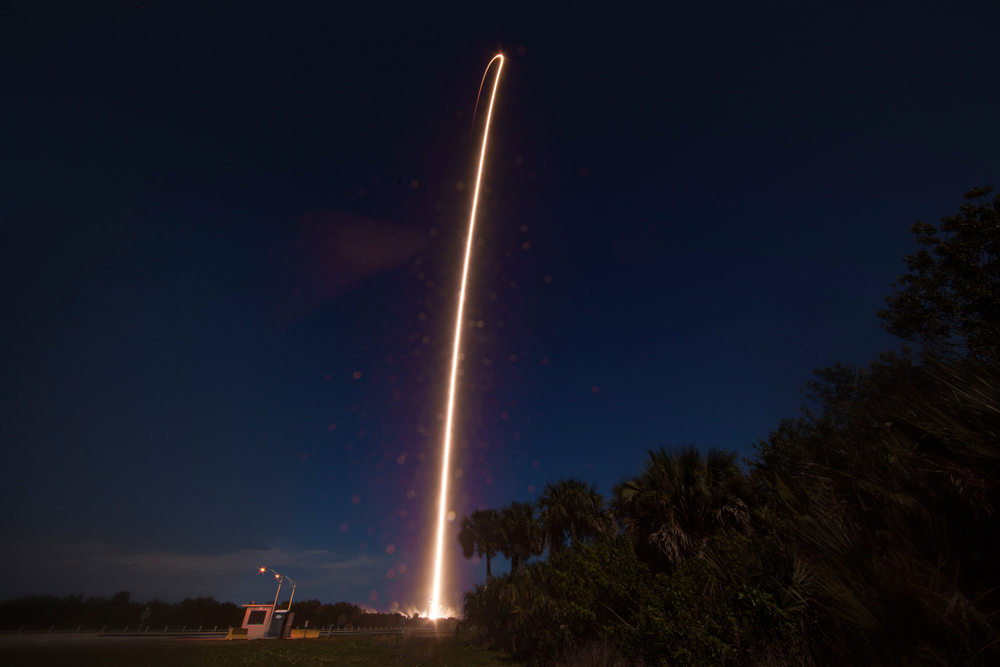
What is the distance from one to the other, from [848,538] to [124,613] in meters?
93.9

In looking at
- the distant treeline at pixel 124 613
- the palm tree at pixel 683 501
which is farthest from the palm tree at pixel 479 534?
the distant treeline at pixel 124 613

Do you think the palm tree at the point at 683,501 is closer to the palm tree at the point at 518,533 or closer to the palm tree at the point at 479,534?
the palm tree at the point at 518,533

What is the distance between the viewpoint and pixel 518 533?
29953mm

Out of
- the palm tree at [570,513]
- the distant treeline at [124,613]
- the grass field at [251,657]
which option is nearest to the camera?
the grass field at [251,657]

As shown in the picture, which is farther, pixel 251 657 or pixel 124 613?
pixel 124 613

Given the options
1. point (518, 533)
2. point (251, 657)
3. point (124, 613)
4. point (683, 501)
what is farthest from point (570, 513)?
point (124, 613)

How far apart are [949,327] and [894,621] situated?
1805 cm

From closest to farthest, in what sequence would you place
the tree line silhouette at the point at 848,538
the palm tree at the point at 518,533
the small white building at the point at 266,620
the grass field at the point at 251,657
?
1. the tree line silhouette at the point at 848,538
2. the grass field at the point at 251,657
3. the palm tree at the point at 518,533
4. the small white building at the point at 266,620

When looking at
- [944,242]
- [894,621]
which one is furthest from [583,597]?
[944,242]

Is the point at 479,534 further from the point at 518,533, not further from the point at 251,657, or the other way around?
the point at 251,657

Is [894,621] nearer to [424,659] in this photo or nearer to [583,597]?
[583,597]

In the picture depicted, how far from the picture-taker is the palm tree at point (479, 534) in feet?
118

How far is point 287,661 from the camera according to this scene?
786 inches

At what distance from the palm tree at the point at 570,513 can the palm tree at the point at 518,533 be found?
3.38m
